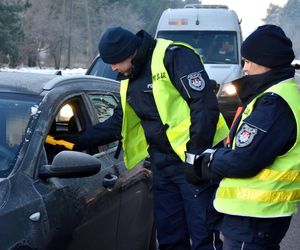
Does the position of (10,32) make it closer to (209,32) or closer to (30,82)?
(209,32)

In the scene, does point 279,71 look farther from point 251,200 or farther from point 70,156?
point 70,156

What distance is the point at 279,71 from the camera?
2836 millimetres

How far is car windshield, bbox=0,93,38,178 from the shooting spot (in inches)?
119

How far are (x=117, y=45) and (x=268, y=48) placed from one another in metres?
1.16

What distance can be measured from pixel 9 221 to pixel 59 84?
1207 mm

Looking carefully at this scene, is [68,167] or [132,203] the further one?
[132,203]

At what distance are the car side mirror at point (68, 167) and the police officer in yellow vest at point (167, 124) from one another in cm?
66

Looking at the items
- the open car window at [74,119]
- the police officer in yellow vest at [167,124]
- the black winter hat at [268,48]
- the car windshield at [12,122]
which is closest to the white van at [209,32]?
the open car window at [74,119]

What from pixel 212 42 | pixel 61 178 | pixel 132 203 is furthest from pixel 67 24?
pixel 61 178

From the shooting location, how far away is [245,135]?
8.88 feet

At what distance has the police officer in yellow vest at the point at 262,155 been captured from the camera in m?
2.68

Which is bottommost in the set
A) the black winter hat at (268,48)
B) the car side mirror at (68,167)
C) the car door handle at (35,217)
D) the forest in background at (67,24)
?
the forest in background at (67,24)

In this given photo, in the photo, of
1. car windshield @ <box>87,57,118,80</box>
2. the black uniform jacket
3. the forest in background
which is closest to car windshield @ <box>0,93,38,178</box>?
the black uniform jacket

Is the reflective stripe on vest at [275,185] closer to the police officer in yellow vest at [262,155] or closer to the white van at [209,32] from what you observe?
the police officer in yellow vest at [262,155]
